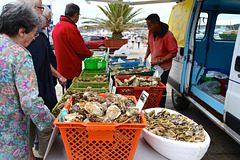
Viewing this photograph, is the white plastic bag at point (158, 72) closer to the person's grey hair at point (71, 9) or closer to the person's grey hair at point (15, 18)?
the person's grey hair at point (15, 18)

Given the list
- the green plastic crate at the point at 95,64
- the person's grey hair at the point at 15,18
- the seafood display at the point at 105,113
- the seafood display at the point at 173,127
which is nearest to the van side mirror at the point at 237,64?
the seafood display at the point at 173,127

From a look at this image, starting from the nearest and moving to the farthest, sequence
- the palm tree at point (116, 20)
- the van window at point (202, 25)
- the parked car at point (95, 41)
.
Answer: the van window at point (202, 25)
the palm tree at point (116, 20)
the parked car at point (95, 41)

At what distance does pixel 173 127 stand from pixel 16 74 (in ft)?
4.19

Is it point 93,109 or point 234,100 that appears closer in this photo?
point 93,109

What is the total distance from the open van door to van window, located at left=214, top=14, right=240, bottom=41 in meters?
2.71

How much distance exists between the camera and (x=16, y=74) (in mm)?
1187

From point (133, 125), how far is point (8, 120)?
3.26ft

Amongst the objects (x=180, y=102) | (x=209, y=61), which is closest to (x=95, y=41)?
(x=209, y=61)

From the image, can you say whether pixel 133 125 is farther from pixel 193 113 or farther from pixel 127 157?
pixel 193 113

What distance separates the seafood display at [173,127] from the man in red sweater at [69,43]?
210 centimetres

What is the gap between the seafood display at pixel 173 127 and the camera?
1.31 meters

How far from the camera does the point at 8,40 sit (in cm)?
121

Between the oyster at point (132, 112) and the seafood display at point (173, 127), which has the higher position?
the oyster at point (132, 112)

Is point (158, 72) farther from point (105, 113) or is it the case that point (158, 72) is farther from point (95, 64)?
point (105, 113)
